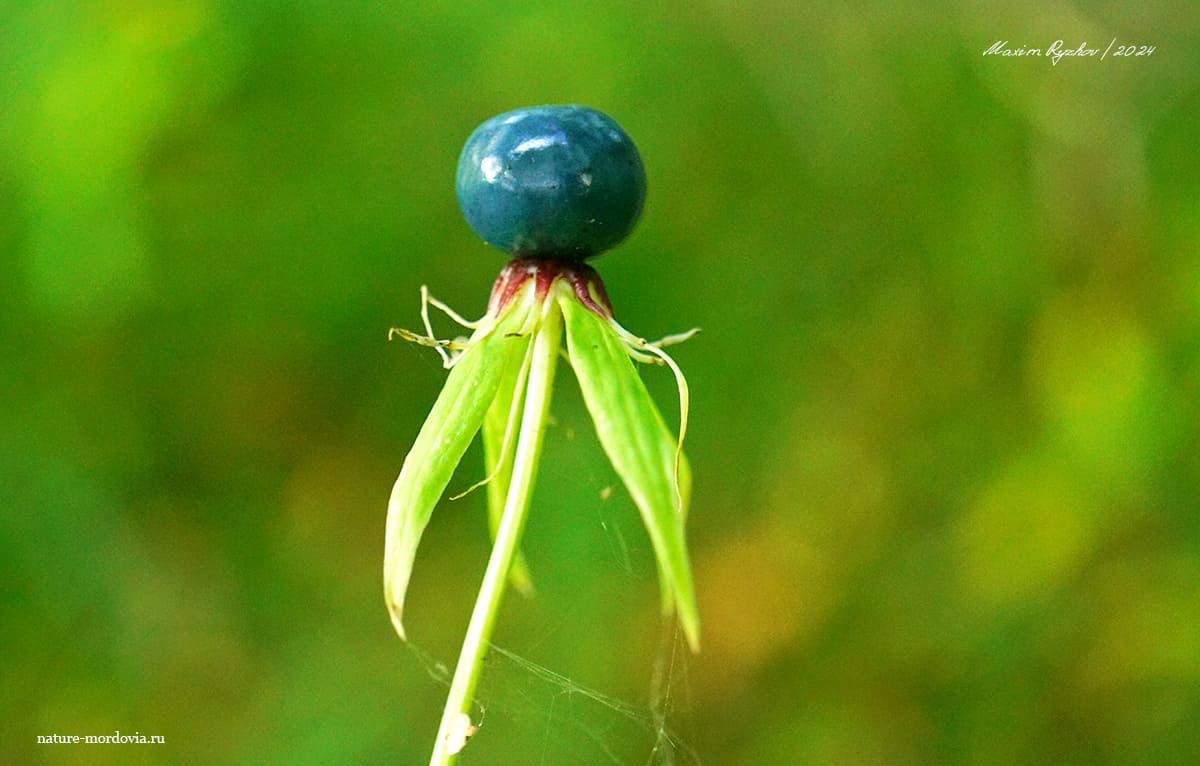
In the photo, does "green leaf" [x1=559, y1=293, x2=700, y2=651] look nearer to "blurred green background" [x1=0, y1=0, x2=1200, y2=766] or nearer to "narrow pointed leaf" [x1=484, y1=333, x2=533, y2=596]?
"narrow pointed leaf" [x1=484, y1=333, x2=533, y2=596]

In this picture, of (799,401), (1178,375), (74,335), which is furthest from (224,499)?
(1178,375)

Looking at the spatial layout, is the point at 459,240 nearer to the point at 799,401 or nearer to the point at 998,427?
the point at 799,401

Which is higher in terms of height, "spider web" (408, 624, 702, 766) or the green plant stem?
the green plant stem

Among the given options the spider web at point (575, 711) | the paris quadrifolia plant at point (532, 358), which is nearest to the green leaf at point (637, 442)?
the paris quadrifolia plant at point (532, 358)

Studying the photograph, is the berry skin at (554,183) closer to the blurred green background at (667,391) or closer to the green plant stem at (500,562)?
the green plant stem at (500,562)

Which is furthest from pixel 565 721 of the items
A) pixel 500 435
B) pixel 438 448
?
pixel 438 448

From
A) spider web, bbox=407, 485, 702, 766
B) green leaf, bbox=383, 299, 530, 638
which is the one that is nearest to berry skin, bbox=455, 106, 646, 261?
green leaf, bbox=383, 299, 530, 638
